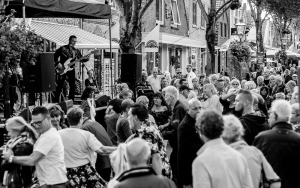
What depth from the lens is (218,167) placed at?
5656 mm

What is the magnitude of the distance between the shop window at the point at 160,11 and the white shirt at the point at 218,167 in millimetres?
31473

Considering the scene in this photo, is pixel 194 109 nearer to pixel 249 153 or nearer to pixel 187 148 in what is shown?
pixel 187 148

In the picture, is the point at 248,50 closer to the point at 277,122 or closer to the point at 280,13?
the point at 280,13

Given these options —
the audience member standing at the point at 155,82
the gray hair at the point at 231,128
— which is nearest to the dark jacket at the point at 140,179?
the gray hair at the point at 231,128

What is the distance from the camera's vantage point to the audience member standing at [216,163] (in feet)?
18.5

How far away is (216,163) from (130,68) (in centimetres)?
1162

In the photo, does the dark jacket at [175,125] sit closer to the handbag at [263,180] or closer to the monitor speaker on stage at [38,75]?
the monitor speaker on stage at [38,75]

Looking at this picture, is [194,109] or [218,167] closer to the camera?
[218,167]

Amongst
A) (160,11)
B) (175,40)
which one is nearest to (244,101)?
(160,11)

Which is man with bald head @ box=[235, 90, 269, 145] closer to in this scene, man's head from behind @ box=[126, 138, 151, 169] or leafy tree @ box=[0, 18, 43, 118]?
man's head from behind @ box=[126, 138, 151, 169]

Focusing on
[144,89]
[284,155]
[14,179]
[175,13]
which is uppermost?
[175,13]

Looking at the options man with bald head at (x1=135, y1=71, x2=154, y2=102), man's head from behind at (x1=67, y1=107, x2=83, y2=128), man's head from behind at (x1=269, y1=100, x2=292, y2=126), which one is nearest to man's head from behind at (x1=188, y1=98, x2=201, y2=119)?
man's head from behind at (x1=67, y1=107, x2=83, y2=128)

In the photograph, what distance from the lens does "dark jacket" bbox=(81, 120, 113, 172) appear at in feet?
32.0

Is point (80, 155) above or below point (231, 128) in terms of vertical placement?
below
